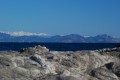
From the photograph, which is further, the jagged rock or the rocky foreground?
the jagged rock

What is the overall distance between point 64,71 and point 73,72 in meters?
0.73

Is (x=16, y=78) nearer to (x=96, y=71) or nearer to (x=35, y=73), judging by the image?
(x=35, y=73)

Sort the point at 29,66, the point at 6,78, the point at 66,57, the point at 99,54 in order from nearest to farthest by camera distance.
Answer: the point at 6,78, the point at 29,66, the point at 66,57, the point at 99,54

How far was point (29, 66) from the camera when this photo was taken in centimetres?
2647

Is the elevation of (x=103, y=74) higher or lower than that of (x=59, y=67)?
lower

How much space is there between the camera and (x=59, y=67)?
1085 inches

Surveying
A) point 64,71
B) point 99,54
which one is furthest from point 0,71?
point 99,54

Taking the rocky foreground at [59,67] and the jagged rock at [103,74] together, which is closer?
the rocky foreground at [59,67]

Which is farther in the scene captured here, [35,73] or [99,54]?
[99,54]

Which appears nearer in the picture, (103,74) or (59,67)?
(103,74)

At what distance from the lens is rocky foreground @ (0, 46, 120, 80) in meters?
25.2

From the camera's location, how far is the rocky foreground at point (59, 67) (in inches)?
993

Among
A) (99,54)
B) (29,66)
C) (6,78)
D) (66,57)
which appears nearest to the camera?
(6,78)

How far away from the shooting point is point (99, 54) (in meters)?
30.8
